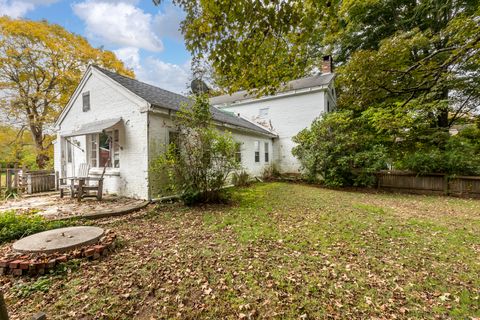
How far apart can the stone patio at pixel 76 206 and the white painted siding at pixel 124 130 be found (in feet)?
1.96

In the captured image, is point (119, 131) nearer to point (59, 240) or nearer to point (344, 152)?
point (59, 240)

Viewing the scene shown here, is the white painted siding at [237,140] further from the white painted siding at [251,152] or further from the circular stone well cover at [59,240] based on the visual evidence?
the circular stone well cover at [59,240]

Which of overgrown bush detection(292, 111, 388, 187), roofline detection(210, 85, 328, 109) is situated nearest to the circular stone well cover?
roofline detection(210, 85, 328, 109)

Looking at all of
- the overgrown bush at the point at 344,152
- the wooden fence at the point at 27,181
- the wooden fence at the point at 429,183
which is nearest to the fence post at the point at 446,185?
the wooden fence at the point at 429,183

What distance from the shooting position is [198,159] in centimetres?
701

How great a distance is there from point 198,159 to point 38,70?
15422 mm

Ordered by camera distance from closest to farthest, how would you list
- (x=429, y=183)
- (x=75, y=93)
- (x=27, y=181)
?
(x=27, y=181), (x=75, y=93), (x=429, y=183)

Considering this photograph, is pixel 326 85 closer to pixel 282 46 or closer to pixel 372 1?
pixel 372 1

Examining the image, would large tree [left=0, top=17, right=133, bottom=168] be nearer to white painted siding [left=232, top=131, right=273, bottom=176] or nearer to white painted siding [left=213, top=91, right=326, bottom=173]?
white painted siding [left=232, top=131, right=273, bottom=176]

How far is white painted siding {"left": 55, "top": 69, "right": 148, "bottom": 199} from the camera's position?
24.7ft

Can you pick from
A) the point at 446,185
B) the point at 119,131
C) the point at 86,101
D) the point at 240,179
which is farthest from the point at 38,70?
the point at 446,185

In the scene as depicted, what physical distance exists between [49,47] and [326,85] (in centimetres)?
1850

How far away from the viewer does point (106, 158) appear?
880 centimetres

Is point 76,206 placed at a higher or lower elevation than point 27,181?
lower
